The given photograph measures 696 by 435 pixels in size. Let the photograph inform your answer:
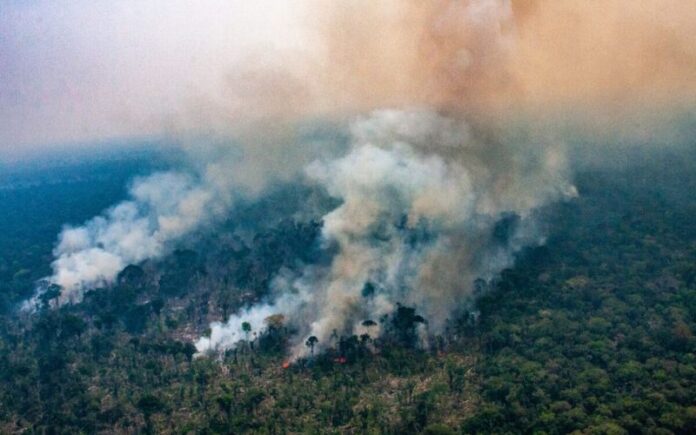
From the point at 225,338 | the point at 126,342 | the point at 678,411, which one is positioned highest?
the point at 126,342

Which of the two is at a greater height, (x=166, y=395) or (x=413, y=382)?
(x=166, y=395)

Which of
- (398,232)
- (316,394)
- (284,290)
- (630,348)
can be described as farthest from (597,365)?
(284,290)

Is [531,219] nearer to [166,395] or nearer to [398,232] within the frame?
[398,232]

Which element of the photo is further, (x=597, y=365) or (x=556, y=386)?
(x=597, y=365)

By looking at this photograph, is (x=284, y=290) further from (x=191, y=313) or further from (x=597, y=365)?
(x=597, y=365)

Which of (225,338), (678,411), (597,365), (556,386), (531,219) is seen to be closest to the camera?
(678,411)

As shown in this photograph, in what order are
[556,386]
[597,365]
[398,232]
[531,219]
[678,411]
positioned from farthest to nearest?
[531,219] → [398,232] → [597,365] → [556,386] → [678,411]
